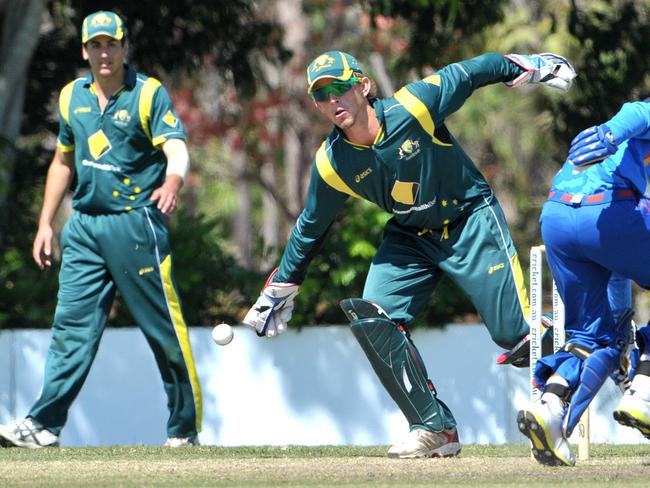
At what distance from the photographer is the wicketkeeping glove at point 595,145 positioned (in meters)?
5.44

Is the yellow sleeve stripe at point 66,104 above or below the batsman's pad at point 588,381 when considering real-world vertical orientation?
above

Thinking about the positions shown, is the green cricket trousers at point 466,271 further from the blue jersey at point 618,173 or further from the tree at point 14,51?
the tree at point 14,51

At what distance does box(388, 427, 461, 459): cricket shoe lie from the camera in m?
6.50

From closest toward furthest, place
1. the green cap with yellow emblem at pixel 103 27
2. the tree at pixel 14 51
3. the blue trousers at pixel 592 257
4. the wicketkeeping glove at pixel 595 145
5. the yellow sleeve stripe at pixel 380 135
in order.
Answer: the wicketkeeping glove at pixel 595 145 → the blue trousers at pixel 592 257 → the yellow sleeve stripe at pixel 380 135 → the green cap with yellow emblem at pixel 103 27 → the tree at pixel 14 51

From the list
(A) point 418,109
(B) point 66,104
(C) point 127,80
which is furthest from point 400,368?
(B) point 66,104

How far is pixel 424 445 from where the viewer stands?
21.4ft

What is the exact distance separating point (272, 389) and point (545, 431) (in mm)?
4787

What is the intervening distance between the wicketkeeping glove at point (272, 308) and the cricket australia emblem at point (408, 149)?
0.92 m

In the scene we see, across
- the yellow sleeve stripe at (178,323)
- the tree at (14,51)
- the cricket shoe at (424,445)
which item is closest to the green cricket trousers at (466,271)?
the cricket shoe at (424,445)

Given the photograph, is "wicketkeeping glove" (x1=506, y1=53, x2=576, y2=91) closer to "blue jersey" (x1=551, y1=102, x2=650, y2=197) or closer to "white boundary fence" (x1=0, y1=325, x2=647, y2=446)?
"blue jersey" (x1=551, y1=102, x2=650, y2=197)

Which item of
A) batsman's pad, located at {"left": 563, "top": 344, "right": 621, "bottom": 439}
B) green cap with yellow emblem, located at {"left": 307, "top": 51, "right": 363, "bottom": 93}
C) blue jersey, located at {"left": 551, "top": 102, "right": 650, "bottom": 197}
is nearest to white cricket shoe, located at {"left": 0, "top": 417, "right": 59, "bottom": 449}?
green cap with yellow emblem, located at {"left": 307, "top": 51, "right": 363, "bottom": 93}

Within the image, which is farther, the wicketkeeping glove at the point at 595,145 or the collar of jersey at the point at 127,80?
the collar of jersey at the point at 127,80

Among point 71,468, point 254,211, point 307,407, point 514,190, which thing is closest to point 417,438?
point 71,468

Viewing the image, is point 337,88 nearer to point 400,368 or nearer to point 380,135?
point 380,135
